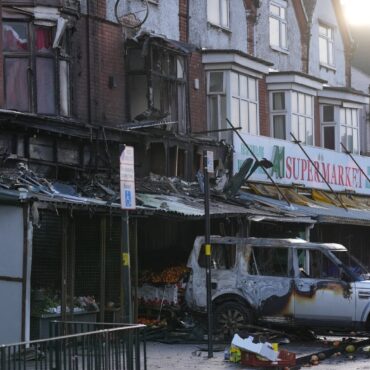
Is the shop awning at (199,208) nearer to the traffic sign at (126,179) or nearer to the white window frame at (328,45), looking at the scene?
the traffic sign at (126,179)

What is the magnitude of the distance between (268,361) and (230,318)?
3.94m

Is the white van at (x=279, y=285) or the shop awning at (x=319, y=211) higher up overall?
the shop awning at (x=319, y=211)

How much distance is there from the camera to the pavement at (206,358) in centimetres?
1523

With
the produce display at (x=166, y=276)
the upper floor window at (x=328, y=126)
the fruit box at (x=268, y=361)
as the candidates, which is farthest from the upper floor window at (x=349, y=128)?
the fruit box at (x=268, y=361)

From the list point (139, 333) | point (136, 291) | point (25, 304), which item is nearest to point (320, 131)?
point (136, 291)

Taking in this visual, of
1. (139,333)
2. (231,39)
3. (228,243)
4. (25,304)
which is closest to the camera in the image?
(139,333)

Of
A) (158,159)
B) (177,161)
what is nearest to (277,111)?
(177,161)

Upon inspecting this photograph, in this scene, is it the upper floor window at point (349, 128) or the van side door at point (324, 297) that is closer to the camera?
the van side door at point (324, 297)

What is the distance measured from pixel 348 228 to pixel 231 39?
24.6 ft

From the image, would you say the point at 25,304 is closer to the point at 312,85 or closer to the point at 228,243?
the point at 228,243

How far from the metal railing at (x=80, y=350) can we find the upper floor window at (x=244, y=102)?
1548 centimetres

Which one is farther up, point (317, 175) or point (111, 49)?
point (111, 49)

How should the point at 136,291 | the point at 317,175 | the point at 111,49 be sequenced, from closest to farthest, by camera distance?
1. the point at 136,291
2. the point at 111,49
3. the point at 317,175

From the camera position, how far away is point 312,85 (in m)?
30.1
